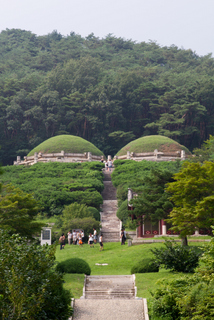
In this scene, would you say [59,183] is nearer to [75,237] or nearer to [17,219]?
[75,237]

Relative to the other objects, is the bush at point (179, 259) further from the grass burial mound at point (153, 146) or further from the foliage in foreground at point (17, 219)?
the grass burial mound at point (153, 146)

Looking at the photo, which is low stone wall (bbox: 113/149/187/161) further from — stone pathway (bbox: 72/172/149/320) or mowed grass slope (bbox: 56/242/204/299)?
stone pathway (bbox: 72/172/149/320)

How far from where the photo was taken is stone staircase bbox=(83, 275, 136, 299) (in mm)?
15375

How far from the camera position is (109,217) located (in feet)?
116

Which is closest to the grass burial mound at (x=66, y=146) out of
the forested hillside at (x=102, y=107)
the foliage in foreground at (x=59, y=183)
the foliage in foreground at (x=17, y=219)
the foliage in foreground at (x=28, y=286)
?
the foliage in foreground at (x=59, y=183)

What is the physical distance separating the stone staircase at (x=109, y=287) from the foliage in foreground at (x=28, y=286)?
122 inches

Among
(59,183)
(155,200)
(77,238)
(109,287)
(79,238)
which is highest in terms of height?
(155,200)

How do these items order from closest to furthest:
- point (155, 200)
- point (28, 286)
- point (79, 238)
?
1. point (28, 286)
2. point (155, 200)
3. point (79, 238)

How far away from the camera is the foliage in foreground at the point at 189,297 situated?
10914mm

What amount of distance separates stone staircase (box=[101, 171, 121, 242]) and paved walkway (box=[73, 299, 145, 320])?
15.9 meters

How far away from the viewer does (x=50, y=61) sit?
100812 millimetres

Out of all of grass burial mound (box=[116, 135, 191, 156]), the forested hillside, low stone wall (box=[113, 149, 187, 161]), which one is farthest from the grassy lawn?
the forested hillside

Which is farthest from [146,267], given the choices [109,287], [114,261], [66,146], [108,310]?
[66,146]

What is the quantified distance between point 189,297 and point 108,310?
2977 mm
